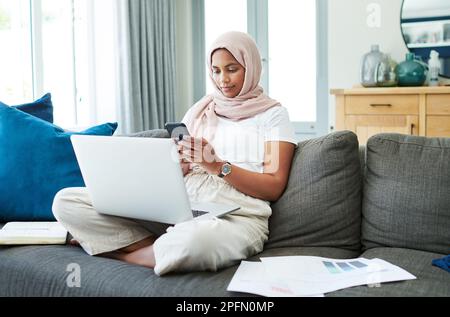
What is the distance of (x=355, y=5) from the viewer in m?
3.76

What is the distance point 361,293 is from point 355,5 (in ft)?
9.42

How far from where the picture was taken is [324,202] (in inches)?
70.1

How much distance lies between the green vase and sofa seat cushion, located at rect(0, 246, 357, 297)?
1859mm

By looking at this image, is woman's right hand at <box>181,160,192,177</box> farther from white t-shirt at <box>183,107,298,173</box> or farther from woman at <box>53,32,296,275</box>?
white t-shirt at <box>183,107,298,173</box>

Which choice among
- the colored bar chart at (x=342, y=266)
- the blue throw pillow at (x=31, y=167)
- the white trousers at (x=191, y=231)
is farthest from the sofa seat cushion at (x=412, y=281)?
the blue throw pillow at (x=31, y=167)

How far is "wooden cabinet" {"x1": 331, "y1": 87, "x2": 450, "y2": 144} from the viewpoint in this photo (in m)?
3.09

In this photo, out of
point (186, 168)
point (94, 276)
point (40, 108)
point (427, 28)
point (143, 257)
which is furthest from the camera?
point (427, 28)

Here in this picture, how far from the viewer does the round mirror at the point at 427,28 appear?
3516 millimetres

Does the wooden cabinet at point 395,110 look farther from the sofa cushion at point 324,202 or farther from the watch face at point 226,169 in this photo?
the watch face at point 226,169

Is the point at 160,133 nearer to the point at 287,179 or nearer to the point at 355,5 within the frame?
the point at 287,179

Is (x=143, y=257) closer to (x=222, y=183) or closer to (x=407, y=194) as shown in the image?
(x=222, y=183)

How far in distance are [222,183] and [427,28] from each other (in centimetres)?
238

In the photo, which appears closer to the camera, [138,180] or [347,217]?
[138,180]

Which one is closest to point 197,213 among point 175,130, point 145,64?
point 175,130
